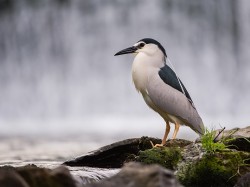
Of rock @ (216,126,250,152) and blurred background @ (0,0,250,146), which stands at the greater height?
blurred background @ (0,0,250,146)

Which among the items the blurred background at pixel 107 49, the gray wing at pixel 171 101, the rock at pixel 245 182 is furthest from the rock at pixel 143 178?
the blurred background at pixel 107 49

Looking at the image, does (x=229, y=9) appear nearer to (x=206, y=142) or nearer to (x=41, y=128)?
(x=41, y=128)

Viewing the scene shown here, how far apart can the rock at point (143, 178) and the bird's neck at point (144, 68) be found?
395 centimetres

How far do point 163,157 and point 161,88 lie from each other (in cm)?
130

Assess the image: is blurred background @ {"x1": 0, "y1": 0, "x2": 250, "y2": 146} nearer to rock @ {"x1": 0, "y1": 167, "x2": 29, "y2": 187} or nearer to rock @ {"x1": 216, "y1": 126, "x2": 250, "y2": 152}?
rock @ {"x1": 216, "y1": 126, "x2": 250, "y2": 152}

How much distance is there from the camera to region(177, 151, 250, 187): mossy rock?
595 cm

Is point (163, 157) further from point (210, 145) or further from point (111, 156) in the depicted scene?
point (111, 156)

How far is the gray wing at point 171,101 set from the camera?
755cm

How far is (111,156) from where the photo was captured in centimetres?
695

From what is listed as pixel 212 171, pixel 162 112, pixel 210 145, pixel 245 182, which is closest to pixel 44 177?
pixel 245 182

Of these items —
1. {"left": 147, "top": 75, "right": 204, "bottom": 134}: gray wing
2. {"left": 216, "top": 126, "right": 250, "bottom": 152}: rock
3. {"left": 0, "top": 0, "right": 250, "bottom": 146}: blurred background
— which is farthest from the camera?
{"left": 0, "top": 0, "right": 250, "bottom": 146}: blurred background

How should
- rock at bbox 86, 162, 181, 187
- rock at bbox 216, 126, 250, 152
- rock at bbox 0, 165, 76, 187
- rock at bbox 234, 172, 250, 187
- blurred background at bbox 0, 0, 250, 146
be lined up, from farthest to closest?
1. blurred background at bbox 0, 0, 250, 146
2. rock at bbox 216, 126, 250, 152
3. rock at bbox 234, 172, 250, 187
4. rock at bbox 0, 165, 76, 187
5. rock at bbox 86, 162, 181, 187

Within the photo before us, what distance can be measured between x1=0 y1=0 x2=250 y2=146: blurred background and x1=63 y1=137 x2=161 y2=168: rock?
1111cm

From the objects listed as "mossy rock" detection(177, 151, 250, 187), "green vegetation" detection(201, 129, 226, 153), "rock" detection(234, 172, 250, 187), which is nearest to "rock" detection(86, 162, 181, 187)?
"rock" detection(234, 172, 250, 187)
